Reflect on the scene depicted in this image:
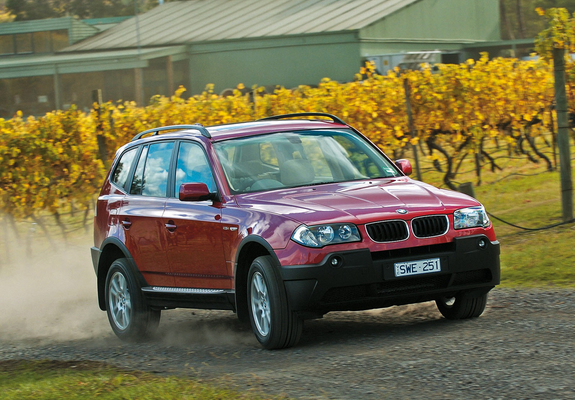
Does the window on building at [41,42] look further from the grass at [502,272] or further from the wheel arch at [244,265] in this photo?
the wheel arch at [244,265]

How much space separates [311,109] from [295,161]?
6703 mm

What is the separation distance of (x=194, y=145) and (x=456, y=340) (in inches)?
114

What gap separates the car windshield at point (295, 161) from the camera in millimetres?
7578

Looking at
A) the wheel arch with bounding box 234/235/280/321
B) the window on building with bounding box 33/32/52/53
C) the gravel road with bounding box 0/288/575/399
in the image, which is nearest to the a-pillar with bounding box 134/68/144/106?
the window on building with bounding box 33/32/52/53

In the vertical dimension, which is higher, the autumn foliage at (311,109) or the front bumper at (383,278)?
the autumn foliage at (311,109)

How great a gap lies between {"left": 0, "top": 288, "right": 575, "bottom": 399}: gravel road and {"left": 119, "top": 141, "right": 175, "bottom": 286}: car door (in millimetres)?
→ 697

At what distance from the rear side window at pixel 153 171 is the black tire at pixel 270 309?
1731 mm

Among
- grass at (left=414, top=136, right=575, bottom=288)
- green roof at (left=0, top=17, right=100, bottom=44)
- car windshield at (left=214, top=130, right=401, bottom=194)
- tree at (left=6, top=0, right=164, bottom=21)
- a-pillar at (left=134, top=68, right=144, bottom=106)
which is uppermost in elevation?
tree at (left=6, top=0, right=164, bottom=21)

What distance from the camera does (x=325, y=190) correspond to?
732 centimetres

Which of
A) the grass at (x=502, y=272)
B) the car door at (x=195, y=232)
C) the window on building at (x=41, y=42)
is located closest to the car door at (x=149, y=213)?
the car door at (x=195, y=232)

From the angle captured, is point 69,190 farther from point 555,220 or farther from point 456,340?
point 456,340

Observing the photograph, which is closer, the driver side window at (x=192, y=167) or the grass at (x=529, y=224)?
the driver side window at (x=192, y=167)

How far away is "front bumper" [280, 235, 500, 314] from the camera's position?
644cm

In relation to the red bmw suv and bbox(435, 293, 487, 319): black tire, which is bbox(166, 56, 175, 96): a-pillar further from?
bbox(435, 293, 487, 319): black tire
